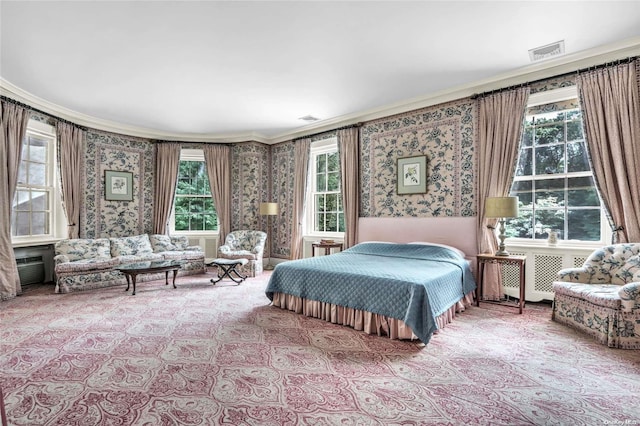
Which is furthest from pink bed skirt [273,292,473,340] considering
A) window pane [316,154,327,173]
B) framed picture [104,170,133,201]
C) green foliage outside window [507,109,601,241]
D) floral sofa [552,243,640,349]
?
framed picture [104,170,133,201]

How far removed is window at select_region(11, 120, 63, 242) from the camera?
17.2ft

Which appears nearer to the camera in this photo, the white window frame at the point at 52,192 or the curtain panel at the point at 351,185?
the white window frame at the point at 52,192

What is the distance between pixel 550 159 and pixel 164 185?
6.88 m

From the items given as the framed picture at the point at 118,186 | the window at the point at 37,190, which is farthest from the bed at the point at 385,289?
the window at the point at 37,190

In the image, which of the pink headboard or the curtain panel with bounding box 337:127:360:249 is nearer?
the pink headboard

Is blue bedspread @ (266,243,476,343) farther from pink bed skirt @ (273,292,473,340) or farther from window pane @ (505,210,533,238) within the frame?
window pane @ (505,210,533,238)

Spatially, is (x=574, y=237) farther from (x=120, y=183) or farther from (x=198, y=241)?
(x=120, y=183)

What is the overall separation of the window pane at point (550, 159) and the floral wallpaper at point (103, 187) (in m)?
7.04

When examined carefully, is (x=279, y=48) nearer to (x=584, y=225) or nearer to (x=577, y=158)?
(x=577, y=158)

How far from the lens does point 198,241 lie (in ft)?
24.0

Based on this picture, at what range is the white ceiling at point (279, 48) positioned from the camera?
2867mm

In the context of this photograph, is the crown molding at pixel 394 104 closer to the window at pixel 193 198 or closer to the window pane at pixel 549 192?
the window at pixel 193 198

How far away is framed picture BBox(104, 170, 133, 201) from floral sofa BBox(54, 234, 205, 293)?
91 cm

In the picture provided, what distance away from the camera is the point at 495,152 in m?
4.34
